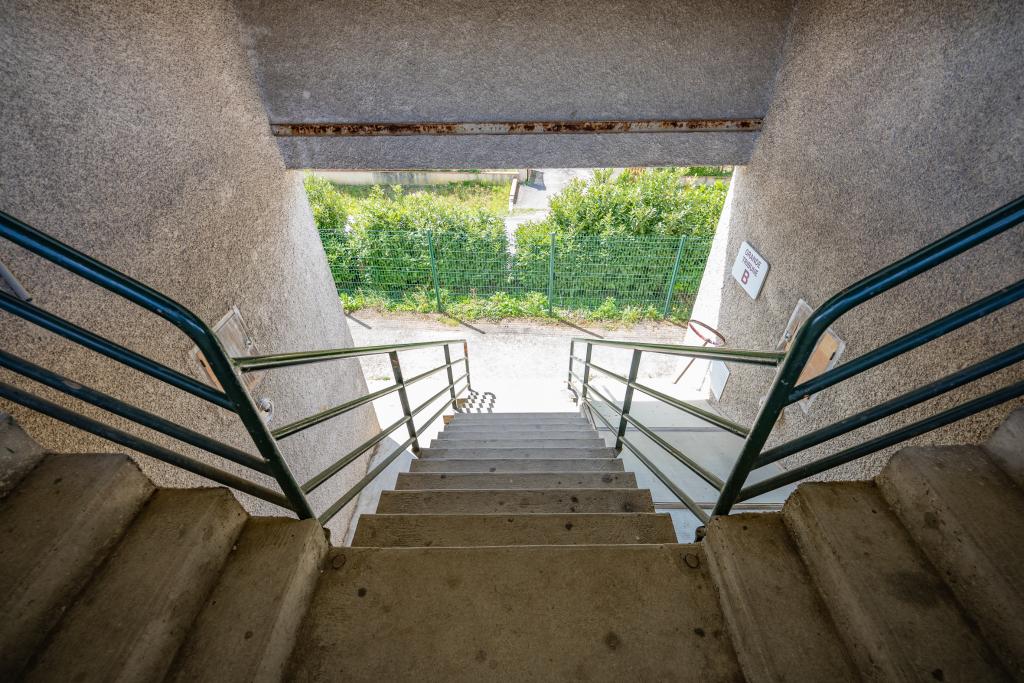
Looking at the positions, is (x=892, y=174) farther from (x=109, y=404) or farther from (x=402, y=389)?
(x=109, y=404)

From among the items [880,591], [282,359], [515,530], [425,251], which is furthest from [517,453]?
[425,251]

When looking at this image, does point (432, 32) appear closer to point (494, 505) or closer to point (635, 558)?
point (494, 505)

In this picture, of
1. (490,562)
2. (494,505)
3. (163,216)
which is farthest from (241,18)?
(490,562)

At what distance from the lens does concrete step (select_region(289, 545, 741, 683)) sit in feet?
3.49

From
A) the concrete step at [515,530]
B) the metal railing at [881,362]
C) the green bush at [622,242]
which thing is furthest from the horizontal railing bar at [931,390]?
the green bush at [622,242]

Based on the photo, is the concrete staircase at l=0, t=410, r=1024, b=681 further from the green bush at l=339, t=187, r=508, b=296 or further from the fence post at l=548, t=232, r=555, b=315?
the green bush at l=339, t=187, r=508, b=296

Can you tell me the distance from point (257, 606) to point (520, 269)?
7687 mm

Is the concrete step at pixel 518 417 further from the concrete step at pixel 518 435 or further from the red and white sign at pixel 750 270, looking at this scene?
the red and white sign at pixel 750 270

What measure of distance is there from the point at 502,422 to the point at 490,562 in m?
3.35

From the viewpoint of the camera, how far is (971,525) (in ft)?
3.50

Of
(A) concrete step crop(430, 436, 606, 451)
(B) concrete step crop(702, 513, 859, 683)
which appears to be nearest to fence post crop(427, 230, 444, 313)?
(A) concrete step crop(430, 436, 606, 451)

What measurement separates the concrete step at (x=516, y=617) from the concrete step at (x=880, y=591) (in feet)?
0.95

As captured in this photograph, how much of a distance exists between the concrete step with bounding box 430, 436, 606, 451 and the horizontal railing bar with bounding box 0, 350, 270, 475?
7.73 feet

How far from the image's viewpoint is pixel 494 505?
2088 millimetres
